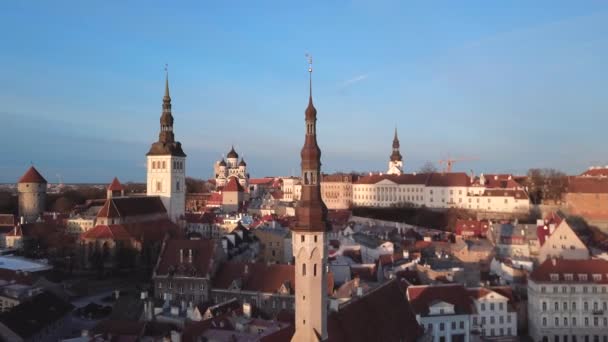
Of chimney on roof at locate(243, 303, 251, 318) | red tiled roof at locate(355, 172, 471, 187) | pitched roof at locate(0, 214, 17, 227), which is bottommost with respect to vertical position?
chimney on roof at locate(243, 303, 251, 318)

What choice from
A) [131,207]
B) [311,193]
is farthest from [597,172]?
[311,193]

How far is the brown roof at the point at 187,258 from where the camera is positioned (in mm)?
43844

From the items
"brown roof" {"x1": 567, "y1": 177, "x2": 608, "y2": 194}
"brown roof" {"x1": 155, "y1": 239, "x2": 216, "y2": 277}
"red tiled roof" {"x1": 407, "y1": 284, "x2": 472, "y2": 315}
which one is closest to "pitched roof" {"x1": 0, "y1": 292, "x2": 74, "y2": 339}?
"brown roof" {"x1": 155, "y1": 239, "x2": 216, "y2": 277}

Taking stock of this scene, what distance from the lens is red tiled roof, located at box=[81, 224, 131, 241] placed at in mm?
65750

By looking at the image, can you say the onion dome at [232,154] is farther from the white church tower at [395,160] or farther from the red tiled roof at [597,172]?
the red tiled roof at [597,172]

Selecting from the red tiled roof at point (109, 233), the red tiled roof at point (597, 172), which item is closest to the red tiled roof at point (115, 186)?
the red tiled roof at point (109, 233)

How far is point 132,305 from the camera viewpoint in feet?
146

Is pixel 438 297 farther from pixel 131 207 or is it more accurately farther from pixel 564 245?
pixel 131 207

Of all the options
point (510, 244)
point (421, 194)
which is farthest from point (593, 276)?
point (421, 194)

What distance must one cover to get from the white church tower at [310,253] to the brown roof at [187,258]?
2163 centimetres

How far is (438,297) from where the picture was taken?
126 ft

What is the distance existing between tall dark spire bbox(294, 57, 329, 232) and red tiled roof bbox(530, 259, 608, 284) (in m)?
26.5

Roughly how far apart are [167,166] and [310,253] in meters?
60.1

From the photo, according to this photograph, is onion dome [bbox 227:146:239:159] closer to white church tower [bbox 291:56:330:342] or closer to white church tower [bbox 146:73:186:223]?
white church tower [bbox 146:73:186:223]
